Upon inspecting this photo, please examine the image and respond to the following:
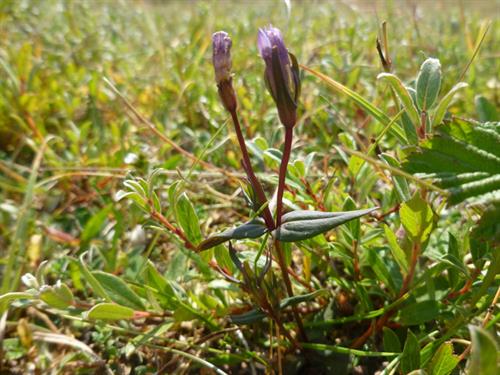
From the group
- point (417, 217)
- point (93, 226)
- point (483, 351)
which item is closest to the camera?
point (483, 351)

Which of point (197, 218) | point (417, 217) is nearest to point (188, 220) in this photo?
point (197, 218)

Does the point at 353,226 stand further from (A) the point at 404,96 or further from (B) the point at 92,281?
(B) the point at 92,281

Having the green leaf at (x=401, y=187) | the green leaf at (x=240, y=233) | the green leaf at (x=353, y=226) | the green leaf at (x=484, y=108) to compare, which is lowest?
the green leaf at (x=240, y=233)

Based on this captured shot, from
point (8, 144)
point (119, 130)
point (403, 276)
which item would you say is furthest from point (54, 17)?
point (403, 276)

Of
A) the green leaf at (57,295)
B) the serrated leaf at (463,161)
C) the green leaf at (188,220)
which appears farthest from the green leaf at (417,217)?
the green leaf at (57,295)

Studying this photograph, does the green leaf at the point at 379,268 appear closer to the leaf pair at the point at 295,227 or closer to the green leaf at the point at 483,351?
the leaf pair at the point at 295,227

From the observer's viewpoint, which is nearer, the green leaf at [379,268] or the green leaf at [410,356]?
the green leaf at [410,356]
